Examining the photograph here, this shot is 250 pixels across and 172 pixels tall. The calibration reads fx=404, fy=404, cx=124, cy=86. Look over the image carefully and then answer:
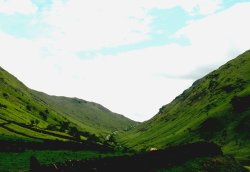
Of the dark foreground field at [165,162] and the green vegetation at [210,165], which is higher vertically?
the dark foreground field at [165,162]

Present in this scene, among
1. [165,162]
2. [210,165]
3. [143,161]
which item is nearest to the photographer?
[143,161]

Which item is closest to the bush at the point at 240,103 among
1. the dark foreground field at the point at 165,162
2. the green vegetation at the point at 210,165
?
the green vegetation at the point at 210,165

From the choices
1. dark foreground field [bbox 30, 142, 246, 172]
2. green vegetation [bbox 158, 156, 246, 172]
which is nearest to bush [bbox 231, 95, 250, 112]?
green vegetation [bbox 158, 156, 246, 172]

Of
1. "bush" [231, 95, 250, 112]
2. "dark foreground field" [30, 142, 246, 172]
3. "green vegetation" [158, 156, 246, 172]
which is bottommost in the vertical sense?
"green vegetation" [158, 156, 246, 172]

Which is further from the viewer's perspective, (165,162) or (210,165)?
(210,165)

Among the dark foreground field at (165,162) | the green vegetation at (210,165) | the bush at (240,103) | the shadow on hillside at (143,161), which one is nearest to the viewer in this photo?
the shadow on hillside at (143,161)

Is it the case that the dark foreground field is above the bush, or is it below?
below

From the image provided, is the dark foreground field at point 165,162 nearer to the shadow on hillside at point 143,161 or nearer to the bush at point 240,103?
the shadow on hillside at point 143,161

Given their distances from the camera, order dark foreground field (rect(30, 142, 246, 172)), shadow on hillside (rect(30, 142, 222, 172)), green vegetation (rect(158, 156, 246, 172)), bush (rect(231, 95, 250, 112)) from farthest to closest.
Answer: bush (rect(231, 95, 250, 112)) → green vegetation (rect(158, 156, 246, 172)) → dark foreground field (rect(30, 142, 246, 172)) → shadow on hillside (rect(30, 142, 222, 172))

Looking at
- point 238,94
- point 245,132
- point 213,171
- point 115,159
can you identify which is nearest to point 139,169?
point 115,159

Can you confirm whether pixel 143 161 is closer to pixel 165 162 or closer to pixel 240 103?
pixel 165 162

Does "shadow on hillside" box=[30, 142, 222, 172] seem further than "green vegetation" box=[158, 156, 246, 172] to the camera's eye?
No

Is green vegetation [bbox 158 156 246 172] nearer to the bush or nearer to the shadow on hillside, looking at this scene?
the shadow on hillside

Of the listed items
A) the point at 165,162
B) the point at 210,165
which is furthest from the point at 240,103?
the point at 165,162
